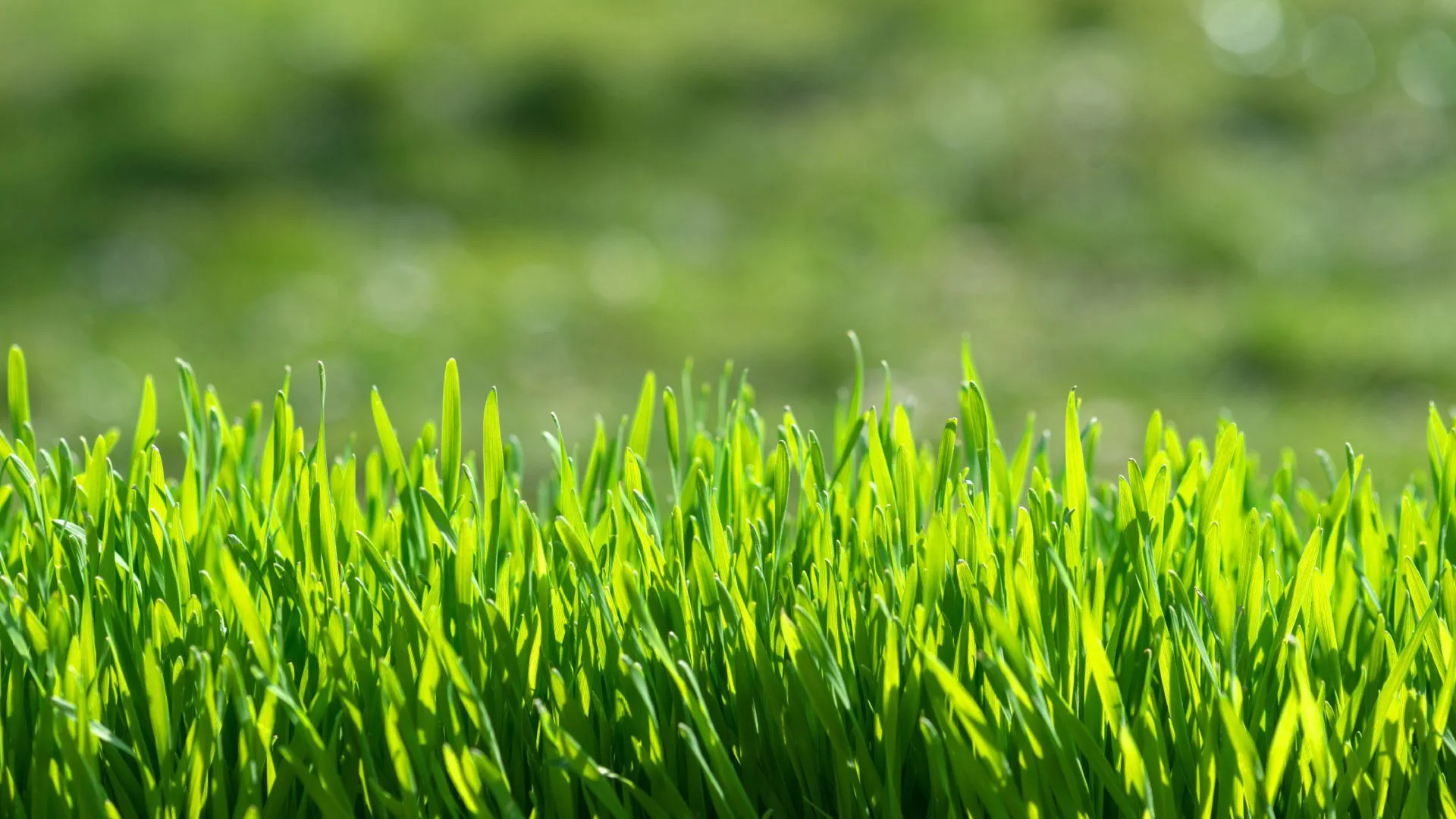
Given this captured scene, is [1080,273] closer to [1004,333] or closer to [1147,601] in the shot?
[1004,333]

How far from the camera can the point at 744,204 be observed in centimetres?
772

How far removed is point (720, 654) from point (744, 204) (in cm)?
656

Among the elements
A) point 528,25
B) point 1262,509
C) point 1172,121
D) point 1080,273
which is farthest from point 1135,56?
point 1262,509

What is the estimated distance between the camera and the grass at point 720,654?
3.77 feet

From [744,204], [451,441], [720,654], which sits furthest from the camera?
[744,204]

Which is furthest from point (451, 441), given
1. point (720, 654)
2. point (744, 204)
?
point (744, 204)

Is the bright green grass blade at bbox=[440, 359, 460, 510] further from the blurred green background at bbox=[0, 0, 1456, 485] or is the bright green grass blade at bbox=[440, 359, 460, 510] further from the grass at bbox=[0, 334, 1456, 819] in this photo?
the blurred green background at bbox=[0, 0, 1456, 485]

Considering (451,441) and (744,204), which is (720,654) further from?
(744,204)

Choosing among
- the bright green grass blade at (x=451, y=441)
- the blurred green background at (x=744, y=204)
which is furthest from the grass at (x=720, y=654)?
the blurred green background at (x=744, y=204)

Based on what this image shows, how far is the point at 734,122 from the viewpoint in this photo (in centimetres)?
827

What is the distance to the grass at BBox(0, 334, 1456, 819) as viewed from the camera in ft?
3.77

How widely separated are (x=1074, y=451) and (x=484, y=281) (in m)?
5.82

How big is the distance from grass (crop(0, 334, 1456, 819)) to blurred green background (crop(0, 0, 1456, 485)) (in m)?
3.94

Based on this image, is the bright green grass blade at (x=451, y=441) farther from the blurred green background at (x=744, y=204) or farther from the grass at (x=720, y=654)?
the blurred green background at (x=744, y=204)
